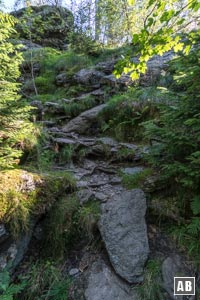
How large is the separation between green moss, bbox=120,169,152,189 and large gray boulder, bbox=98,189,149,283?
1.38ft

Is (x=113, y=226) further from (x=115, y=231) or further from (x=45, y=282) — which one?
(x=45, y=282)

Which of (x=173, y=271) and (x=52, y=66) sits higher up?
(x=52, y=66)

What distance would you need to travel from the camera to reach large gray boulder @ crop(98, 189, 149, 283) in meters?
2.47

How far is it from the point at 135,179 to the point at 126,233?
3.66ft

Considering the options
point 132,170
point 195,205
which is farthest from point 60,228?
point 132,170

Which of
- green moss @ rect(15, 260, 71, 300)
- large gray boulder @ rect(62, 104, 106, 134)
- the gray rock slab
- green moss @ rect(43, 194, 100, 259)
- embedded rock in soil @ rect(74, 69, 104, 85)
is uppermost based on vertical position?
embedded rock in soil @ rect(74, 69, 104, 85)

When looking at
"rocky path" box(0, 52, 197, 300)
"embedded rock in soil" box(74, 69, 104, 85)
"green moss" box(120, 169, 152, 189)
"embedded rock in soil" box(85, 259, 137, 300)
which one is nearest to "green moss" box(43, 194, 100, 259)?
"rocky path" box(0, 52, 197, 300)

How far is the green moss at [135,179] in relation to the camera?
11.7 ft

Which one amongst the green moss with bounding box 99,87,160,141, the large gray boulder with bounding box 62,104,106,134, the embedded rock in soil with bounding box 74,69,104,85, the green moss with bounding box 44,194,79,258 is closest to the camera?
the green moss with bounding box 44,194,79,258

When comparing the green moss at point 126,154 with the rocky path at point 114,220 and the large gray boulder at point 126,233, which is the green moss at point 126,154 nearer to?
the rocky path at point 114,220

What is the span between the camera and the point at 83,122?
5.71m

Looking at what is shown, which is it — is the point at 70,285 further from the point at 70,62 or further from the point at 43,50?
the point at 43,50

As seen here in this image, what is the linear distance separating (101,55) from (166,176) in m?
7.19

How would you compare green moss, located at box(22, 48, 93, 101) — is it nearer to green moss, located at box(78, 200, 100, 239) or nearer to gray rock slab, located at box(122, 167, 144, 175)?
gray rock slab, located at box(122, 167, 144, 175)
